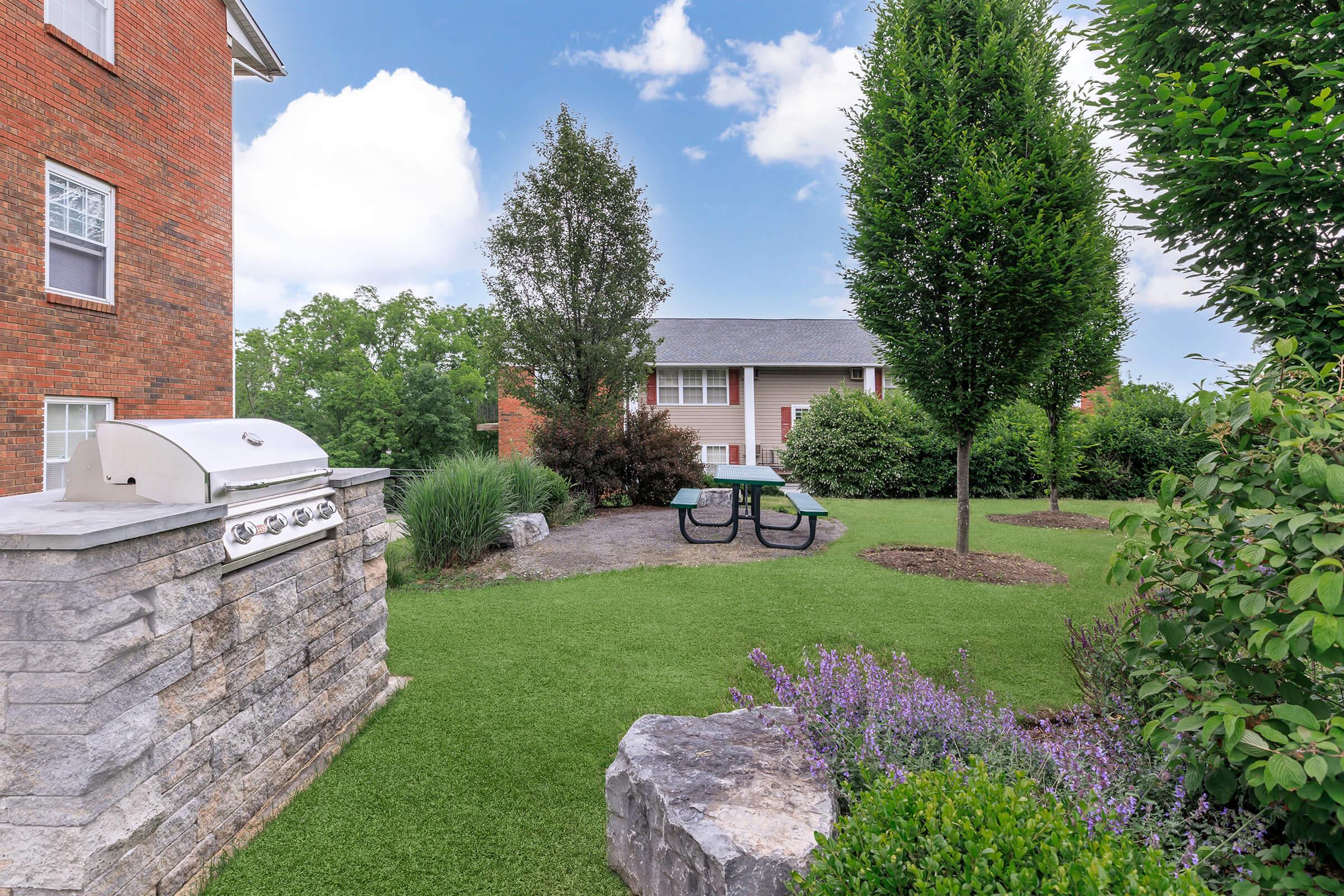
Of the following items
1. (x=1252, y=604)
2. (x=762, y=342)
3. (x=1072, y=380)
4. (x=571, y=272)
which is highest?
(x=762, y=342)

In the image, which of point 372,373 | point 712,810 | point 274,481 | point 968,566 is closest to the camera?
point 712,810

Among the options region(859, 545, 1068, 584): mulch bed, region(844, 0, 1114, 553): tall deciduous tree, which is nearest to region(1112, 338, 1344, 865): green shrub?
region(859, 545, 1068, 584): mulch bed

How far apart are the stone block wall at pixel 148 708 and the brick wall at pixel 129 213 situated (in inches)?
297

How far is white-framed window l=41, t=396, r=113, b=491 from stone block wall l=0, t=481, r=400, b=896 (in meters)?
7.56

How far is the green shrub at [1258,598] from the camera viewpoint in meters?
1.39

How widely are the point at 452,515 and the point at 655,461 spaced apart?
5.59m

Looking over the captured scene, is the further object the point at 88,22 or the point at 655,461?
the point at 655,461

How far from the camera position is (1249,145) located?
3.07m

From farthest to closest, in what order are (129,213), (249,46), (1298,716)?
(249,46) < (129,213) < (1298,716)

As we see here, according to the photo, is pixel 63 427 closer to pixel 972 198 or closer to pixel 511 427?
pixel 972 198

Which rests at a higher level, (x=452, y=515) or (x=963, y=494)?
(x=963, y=494)

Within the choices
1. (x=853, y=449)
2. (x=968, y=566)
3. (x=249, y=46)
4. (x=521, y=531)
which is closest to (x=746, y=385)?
(x=853, y=449)

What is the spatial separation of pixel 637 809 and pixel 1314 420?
2435mm

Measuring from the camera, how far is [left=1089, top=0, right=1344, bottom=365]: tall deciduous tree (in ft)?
10.1
